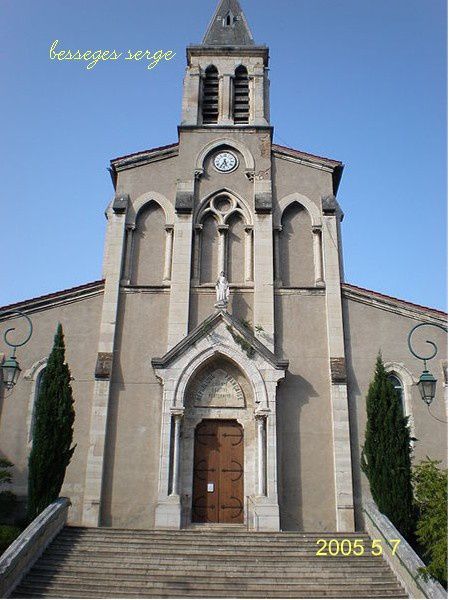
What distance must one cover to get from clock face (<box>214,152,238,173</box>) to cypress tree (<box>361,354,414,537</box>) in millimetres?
9186

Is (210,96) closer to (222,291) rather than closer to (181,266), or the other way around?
(181,266)

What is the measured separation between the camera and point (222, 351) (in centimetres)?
1800

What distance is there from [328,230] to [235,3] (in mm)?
14647

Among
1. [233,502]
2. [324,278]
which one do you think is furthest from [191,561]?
[324,278]

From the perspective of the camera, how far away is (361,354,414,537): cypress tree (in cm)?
1494

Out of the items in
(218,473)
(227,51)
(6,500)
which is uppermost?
(227,51)

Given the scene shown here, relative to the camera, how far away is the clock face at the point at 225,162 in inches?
849

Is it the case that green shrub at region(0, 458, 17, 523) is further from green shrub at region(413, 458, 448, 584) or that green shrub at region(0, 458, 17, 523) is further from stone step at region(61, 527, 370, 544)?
green shrub at region(413, 458, 448, 584)

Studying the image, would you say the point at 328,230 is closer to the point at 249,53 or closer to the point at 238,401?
the point at 238,401

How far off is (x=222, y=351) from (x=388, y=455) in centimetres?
562

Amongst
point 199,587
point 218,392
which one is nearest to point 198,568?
point 199,587

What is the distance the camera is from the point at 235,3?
28422 mm

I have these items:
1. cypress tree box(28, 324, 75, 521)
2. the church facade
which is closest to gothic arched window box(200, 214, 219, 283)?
the church facade

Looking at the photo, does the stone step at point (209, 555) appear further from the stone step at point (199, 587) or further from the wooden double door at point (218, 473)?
the wooden double door at point (218, 473)
